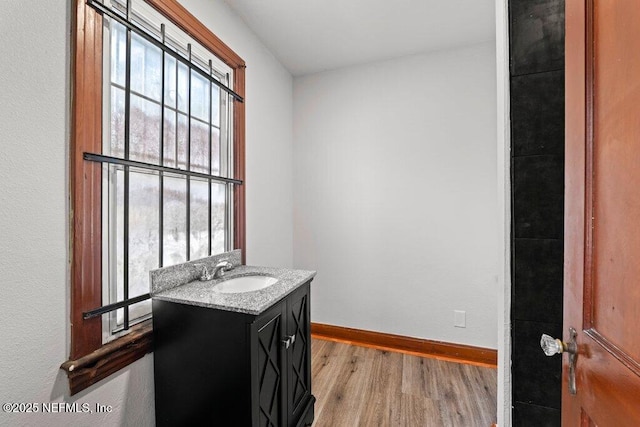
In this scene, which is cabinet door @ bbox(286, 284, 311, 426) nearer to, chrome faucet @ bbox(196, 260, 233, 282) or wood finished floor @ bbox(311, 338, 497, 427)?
wood finished floor @ bbox(311, 338, 497, 427)

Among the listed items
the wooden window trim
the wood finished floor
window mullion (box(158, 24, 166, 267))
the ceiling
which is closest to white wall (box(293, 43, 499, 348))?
the ceiling

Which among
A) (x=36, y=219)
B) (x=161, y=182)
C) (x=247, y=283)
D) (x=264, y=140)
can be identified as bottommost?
(x=247, y=283)

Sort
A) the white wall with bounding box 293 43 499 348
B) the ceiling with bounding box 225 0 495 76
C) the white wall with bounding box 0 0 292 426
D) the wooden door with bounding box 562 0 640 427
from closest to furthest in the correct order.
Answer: the wooden door with bounding box 562 0 640 427
the white wall with bounding box 0 0 292 426
the ceiling with bounding box 225 0 495 76
the white wall with bounding box 293 43 499 348

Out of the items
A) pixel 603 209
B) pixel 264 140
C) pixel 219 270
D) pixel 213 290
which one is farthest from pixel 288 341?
pixel 264 140

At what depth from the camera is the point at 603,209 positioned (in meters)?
0.58

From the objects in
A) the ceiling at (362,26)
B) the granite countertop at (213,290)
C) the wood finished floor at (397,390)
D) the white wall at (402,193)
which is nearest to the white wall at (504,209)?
the wood finished floor at (397,390)

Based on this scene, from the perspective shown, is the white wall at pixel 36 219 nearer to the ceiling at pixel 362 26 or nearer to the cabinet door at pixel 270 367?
the cabinet door at pixel 270 367

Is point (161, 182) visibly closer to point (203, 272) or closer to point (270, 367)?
point (203, 272)

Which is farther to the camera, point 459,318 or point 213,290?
point 459,318

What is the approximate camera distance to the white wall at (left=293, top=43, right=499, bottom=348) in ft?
7.41

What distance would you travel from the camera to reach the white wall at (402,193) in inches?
88.9

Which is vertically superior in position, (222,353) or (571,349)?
(571,349)

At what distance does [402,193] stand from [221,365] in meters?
1.94

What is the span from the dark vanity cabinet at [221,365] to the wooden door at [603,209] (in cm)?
98
